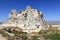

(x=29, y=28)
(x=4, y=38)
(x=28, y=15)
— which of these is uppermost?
(x=28, y=15)

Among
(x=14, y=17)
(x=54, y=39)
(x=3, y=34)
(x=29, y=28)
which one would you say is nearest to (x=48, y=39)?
(x=54, y=39)

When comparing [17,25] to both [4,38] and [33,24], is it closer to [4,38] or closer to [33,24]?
[33,24]

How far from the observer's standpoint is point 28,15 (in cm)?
4578

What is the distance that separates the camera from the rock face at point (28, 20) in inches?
1776

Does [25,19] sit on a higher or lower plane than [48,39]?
higher

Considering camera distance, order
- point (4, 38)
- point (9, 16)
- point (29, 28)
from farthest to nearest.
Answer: point (9, 16) < point (29, 28) < point (4, 38)

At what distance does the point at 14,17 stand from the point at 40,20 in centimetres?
552

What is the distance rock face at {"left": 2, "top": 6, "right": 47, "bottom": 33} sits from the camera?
148 feet

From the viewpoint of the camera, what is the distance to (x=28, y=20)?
45344 millimetres

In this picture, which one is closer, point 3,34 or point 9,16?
point 3,34

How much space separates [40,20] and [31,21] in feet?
7.96

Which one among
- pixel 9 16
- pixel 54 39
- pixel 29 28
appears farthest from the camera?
pixel 9 16

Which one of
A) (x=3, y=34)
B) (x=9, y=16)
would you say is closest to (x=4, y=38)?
(x=3, y=34)

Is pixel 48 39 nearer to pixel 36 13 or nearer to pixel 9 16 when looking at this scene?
pixel 36 13
